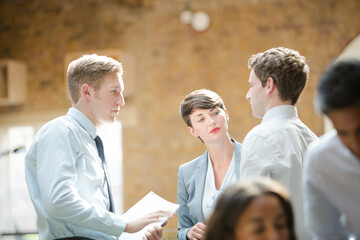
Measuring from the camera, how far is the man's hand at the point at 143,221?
72.0 inches

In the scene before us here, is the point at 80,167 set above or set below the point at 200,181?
above

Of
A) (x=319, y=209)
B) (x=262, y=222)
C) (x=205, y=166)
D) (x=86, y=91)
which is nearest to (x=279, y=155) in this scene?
(x=319, y=209)

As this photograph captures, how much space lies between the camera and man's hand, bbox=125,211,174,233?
1.83 meters

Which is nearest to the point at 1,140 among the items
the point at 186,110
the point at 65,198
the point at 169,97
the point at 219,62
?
the point at 169,97

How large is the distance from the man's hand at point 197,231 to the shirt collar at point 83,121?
614mm

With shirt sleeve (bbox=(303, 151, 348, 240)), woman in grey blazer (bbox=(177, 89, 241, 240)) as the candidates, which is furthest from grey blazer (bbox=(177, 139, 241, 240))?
shirt sleeve (bbox=(303, 151, 348, 240))

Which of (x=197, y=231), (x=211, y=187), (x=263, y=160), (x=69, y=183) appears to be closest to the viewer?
(x=263, y=160)

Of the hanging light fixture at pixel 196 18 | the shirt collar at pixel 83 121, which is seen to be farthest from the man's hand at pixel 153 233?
the hanging light fixture at pixel 196 18

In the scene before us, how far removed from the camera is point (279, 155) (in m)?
1.64

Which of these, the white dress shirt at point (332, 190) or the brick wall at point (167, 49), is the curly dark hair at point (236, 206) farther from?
the brick wall at point (167, 49)

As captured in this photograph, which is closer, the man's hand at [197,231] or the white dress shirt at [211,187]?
the man's hand at [197,231]

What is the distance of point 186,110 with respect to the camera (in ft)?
8.00

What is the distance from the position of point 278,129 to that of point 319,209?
0.50 meters

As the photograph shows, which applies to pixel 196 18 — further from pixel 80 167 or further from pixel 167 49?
pixel 80 167
